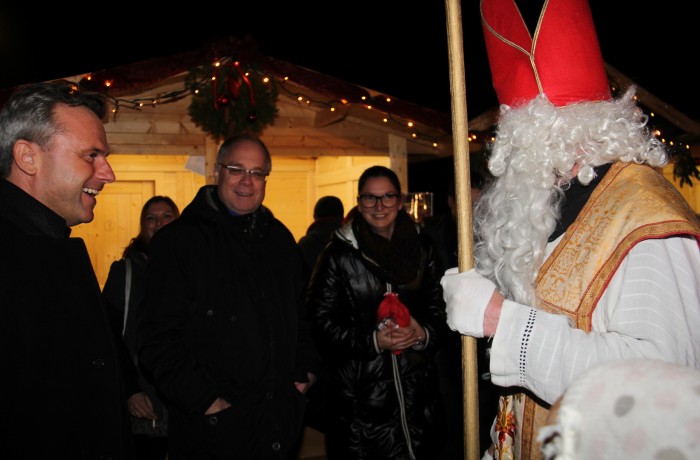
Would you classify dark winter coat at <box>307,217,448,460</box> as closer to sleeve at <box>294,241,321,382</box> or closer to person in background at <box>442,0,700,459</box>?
sleeve at <box>294,241,321,382</box>

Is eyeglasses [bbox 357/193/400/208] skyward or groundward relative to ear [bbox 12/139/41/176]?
skyward

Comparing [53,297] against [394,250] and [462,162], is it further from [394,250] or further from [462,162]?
[394,250]

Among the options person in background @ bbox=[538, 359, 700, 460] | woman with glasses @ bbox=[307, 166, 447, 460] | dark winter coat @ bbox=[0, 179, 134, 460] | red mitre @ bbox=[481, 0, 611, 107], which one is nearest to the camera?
person in background @ bbox=[538, 359, 700, 460]

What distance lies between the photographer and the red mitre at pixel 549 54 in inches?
71.1

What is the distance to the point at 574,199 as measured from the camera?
1751 mm

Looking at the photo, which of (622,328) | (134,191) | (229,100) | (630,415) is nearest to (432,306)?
(622,328)

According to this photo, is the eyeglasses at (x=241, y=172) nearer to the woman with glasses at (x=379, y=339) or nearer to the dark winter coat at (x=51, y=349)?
the woman with glasses at (x=379, y=339)

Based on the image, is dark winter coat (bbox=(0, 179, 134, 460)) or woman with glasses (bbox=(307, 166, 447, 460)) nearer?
dark winter coat (bbox=(0, 179, 134, 460))

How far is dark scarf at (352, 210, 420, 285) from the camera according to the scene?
341 centimetres

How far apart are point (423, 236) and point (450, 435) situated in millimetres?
2033

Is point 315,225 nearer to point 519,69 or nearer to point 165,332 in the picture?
point 165,332

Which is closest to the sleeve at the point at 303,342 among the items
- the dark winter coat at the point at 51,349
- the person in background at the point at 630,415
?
the dark winter coat at the point at 51,349

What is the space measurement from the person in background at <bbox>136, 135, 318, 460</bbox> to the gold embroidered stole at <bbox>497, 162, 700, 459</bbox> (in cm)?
130

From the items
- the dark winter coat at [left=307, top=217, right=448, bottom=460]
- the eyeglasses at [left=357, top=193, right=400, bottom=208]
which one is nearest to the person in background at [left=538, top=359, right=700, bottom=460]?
the dark winter coat at [left=307, top=217, right=448, bottom=460]
